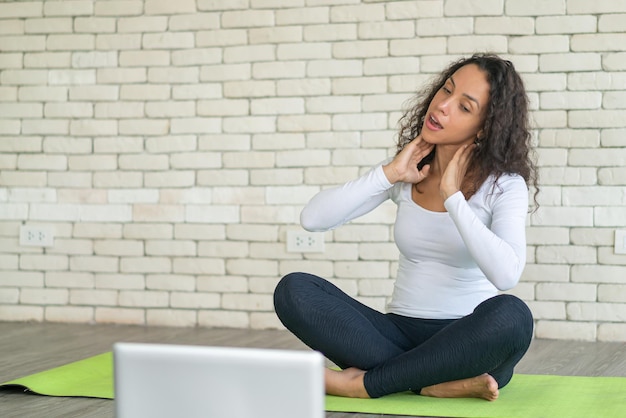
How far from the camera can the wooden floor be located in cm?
253

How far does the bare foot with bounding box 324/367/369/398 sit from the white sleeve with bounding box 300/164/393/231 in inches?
18.5

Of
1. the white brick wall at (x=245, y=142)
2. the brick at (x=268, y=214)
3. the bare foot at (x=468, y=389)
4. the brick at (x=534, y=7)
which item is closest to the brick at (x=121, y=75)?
the white brick wall at (x=245, y=142)

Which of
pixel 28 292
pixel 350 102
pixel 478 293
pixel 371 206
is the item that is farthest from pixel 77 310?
pixel 478 293

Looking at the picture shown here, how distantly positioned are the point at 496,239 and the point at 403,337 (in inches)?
17.7

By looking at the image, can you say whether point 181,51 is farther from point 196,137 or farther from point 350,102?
point 350,102

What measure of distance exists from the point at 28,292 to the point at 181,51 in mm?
1425

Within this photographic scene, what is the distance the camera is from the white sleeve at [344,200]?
108 inches

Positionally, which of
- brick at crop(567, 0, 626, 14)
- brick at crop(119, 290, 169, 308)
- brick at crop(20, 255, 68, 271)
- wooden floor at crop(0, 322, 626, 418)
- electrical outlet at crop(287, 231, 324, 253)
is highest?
brick at crop(567, 0, 626, 14)

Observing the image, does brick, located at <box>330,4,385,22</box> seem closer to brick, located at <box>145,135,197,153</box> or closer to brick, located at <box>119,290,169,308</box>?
brick, located at <box>145,135,197,153</box>

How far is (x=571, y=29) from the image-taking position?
397cm

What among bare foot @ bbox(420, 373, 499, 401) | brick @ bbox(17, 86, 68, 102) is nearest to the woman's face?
bare foot @ bbox(420, 373, 499, 401)

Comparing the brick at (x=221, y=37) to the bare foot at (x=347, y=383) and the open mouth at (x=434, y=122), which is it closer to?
the open mouth at (x=434, y=122)

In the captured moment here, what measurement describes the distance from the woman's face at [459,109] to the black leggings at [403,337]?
1.71ft

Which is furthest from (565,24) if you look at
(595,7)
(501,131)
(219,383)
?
(219,383)
